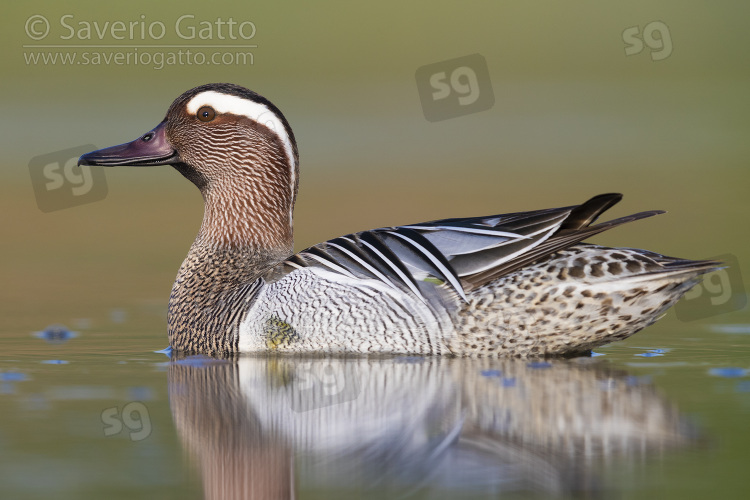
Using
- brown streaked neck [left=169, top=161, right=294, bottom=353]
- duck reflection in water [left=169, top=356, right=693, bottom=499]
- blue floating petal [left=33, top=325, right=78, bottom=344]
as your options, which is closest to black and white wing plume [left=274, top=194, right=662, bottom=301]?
duck reflection in water [left=169, top=356, right=693, bottom=499]

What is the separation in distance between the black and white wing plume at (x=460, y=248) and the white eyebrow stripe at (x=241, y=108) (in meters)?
1.16

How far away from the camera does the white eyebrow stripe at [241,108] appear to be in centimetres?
884

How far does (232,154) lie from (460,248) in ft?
6.28

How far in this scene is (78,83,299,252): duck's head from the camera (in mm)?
8852

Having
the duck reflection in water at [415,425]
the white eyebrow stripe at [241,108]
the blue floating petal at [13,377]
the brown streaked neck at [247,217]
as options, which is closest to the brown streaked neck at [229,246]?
the brown streaked neck at [247,217]

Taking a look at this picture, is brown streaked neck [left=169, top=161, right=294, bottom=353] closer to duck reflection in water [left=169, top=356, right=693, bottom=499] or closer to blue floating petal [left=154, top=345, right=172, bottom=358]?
blue floating petal [left=154, top=345, right=172, bottom=358]

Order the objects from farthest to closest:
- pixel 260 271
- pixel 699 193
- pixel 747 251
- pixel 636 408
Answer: pixel 699 193 < pixel 747 251 < pixel 260 271 < pixel 636 408

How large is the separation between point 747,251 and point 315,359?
5.46 m

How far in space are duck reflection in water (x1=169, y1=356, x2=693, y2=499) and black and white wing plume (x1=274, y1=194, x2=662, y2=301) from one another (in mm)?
469

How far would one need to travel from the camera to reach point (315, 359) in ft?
25.3

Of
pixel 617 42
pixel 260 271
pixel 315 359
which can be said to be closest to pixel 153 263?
pixel 260 271

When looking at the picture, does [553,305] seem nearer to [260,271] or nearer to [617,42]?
[260,271]

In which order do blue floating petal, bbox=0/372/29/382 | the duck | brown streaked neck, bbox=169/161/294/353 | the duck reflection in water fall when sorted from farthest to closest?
brown streaked neck, bbox=169/161/294/353 → the duck → blue floating petal, bbox=0/372/29/382 → the duck reflection in water

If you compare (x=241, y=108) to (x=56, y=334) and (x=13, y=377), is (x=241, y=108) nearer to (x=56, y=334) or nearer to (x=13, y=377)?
(x=56, y=334)
